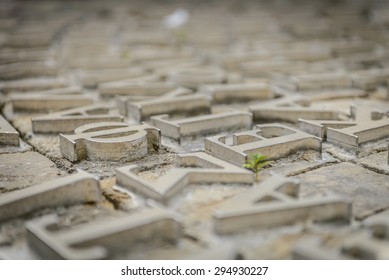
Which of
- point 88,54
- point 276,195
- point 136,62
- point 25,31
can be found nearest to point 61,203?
point 276,195

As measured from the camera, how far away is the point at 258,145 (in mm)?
4668

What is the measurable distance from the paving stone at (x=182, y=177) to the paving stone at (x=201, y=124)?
116 cm

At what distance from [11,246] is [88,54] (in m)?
7.99

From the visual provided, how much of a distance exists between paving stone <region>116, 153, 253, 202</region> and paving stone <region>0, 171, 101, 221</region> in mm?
287

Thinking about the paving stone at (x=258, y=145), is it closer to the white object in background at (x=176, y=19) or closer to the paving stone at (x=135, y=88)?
the paving stone at (x=135, y=88)

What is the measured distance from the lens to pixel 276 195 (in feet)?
11.6

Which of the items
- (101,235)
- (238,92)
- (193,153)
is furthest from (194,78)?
(101,235)

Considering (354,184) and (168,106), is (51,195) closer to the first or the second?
(354,184)

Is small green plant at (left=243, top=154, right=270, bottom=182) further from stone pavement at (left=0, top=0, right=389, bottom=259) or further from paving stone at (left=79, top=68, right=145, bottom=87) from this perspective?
paving stone at (left=79, top=68, right=145, bottom=87)

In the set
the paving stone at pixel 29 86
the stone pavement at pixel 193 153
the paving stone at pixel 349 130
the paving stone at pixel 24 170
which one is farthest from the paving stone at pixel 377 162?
the paving stone at pixel 29 86

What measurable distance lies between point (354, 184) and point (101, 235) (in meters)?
2.30

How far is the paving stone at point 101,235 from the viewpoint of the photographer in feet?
9.60

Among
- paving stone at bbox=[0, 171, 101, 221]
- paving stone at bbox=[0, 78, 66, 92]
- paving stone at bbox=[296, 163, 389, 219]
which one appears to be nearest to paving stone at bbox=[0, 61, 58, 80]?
paving stone at bbox=[0, 78, 66, 92]

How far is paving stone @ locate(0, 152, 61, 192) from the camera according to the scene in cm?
434
